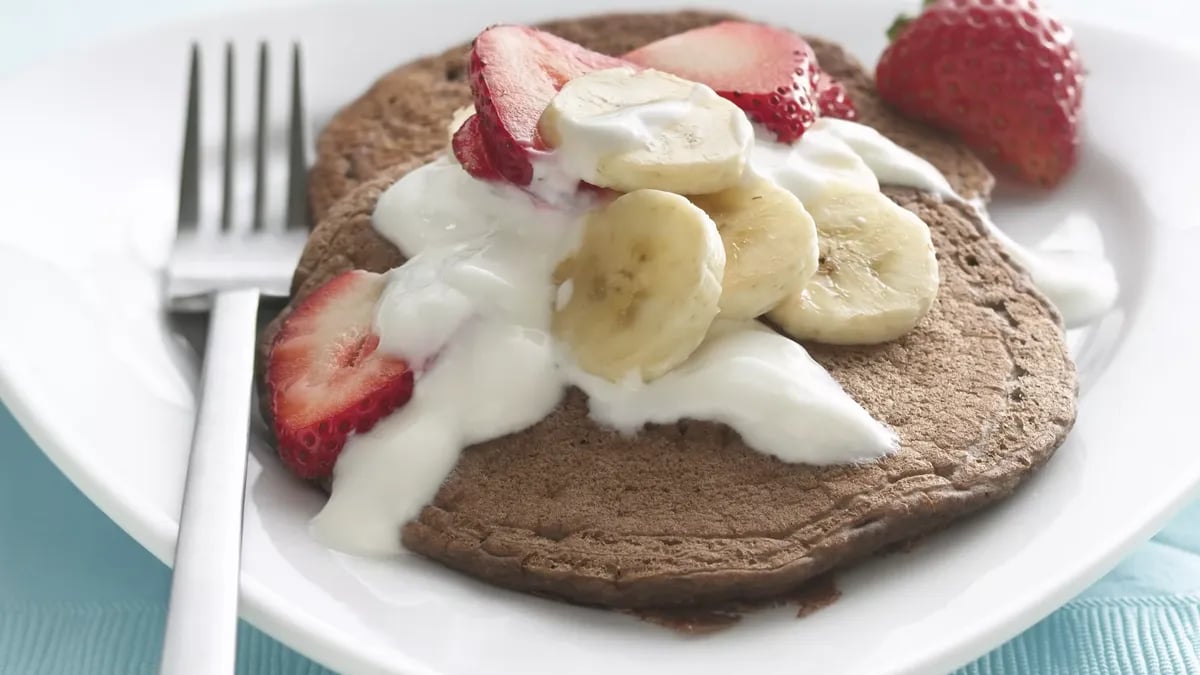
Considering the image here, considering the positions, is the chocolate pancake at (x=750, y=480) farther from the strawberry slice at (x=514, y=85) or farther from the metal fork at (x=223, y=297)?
the strawberry slice at (x=514, y=85)

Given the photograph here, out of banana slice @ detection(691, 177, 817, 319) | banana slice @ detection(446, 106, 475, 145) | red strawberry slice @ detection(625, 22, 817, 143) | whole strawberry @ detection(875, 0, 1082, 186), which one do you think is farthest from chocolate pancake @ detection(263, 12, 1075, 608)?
whole strawberry @ detection(875, 0, 1082, 186)

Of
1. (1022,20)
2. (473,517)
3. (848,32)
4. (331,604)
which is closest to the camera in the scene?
(331,604)

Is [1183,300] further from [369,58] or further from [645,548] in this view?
[369,58]

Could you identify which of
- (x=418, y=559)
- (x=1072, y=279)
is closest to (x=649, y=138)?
(x=418, y=559)

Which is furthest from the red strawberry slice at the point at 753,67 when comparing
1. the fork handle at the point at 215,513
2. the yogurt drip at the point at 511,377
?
the fork handle at the point at 215,513

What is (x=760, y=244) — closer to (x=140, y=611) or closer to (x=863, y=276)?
(x=863, y=276)

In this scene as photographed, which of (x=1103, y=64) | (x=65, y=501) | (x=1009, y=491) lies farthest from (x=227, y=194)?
(x=1103, y=64)
